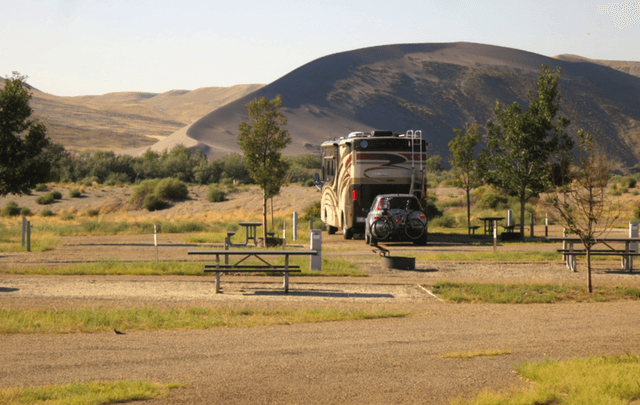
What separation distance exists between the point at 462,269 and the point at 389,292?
4350 mm

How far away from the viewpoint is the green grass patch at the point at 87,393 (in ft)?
19.7

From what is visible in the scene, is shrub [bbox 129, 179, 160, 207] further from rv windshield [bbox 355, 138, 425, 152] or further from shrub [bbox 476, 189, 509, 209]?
rv windshield [bbox 355, 138, 425, 152]

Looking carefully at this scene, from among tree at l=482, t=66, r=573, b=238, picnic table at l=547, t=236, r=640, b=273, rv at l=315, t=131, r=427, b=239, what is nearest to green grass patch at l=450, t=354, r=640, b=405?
picnic table at l=547, t=236, r=640, b=273

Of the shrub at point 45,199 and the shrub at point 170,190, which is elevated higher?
the shrub at point 170,190

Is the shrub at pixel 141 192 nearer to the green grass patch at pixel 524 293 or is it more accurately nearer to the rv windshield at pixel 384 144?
the rv windshield at pixel 384 144

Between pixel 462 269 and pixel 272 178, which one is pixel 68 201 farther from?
pixel 462 269

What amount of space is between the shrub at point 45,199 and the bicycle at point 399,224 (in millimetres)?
35248

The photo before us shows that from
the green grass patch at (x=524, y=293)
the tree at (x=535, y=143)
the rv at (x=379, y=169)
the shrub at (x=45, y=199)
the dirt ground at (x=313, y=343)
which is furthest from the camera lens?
the shrub at (x=45, y=199)

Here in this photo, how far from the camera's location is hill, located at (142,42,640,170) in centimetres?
14312

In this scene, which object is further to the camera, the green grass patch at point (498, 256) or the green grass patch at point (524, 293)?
the green grass patch at point (498, 256)

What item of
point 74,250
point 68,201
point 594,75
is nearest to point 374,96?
point 594,75

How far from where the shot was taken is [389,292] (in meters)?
13.1

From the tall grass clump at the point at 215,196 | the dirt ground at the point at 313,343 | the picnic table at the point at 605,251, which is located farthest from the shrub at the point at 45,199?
the picnic table at the point at 605,251

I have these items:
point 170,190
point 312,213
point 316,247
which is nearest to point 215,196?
point 170,190
